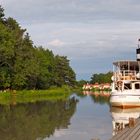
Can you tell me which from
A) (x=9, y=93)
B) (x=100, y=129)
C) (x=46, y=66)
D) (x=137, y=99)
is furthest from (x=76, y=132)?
(x=46, y=66)

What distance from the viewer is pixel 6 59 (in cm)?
8131

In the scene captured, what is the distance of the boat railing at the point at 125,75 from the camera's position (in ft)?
168

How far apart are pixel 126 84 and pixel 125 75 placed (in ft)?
4.41

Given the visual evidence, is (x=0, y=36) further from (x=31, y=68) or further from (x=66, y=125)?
(x=66, y=125)

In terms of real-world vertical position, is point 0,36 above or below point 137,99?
above

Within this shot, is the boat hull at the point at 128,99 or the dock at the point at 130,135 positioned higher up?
the boat hull at the point at 128,99

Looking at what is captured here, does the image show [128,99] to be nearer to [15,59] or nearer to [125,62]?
[125,62]

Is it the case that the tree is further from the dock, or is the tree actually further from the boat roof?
the dock

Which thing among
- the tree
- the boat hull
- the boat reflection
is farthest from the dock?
the tree

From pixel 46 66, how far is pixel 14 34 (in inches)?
1168

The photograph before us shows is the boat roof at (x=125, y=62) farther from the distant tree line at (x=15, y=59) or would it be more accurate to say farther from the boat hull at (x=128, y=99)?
the distant tree line at (x=15, y=59)

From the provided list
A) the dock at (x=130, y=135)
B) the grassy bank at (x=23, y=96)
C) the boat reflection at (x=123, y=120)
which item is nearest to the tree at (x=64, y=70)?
the grassy bank at (x=23, y=96)

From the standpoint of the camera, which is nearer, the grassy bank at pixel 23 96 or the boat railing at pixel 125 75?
the boat railing at pixel 125 75

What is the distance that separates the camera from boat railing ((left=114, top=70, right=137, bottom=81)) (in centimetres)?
5116
